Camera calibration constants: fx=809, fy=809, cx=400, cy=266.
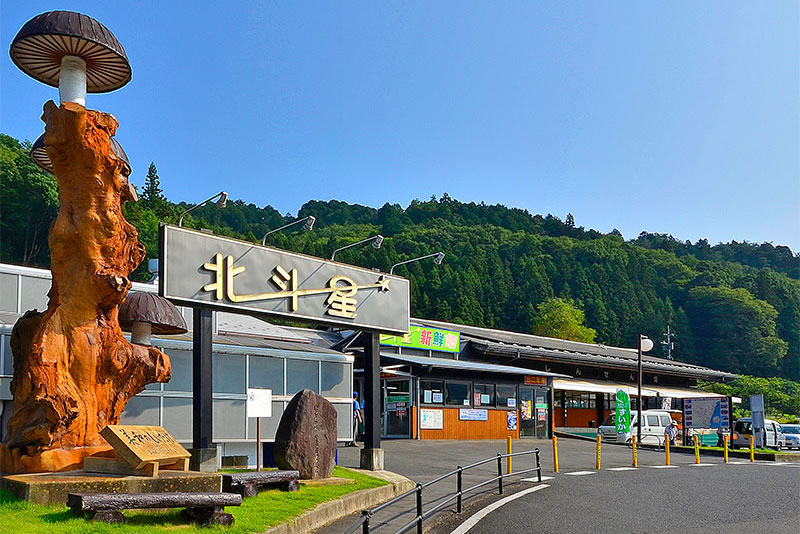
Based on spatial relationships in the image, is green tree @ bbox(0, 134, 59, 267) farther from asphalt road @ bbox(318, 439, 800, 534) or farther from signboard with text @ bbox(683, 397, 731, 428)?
signboard with text @ bbox(683, 397, 731, 428)

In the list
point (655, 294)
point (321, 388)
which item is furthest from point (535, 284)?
point (321, 388)

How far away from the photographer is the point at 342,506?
11.8m

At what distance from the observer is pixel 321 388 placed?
61.1 feet

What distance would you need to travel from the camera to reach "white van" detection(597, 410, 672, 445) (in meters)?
34.5

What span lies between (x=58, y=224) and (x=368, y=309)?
729 cm

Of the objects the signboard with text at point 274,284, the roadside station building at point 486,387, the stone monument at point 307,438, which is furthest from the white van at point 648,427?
the stone monument at point 307,438

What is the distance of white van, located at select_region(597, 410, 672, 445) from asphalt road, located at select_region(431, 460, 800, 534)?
15341 millimetres

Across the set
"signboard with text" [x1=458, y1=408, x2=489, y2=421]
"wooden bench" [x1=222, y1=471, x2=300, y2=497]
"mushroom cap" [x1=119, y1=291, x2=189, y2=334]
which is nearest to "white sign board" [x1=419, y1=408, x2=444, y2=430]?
"signboard with text" [x1=458, y1=408, x2=489, y2=421]

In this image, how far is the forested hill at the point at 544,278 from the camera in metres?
73.3

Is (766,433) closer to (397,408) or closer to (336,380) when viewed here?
(397,408)

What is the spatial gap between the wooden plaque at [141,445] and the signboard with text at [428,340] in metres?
22.0

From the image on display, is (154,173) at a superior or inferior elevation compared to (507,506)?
superior

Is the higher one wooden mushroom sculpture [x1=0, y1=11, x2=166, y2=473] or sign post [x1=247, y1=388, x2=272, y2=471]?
wooden mushroom sculpture [x1=0, y1=11, x2=166, y2=473]

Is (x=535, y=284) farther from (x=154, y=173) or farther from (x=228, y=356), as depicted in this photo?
(x=228, y=356)
